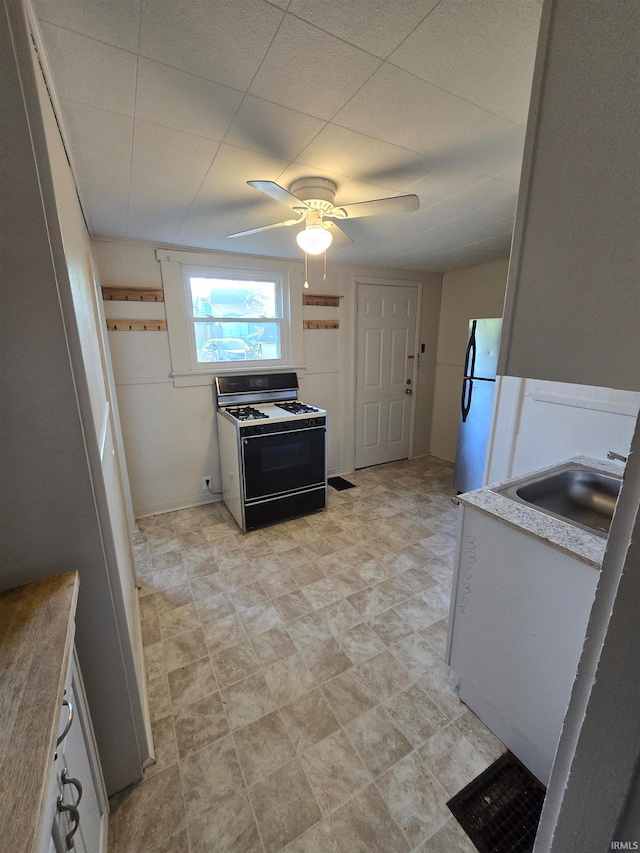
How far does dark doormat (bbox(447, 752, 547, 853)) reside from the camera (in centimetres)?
108

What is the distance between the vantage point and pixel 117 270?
2.60 m

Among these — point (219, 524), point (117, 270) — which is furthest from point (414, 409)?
point (117, 270)

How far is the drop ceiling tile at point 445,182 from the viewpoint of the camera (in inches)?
60.6

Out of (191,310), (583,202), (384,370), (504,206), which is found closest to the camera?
(583,202)

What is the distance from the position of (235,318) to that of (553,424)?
8.77ft

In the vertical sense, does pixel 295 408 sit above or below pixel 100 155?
below

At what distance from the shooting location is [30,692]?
0.66 metres

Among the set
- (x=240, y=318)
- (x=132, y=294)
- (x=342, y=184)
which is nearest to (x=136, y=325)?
(x=132, y=294)

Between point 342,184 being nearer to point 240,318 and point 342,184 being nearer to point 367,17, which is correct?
point 367,17

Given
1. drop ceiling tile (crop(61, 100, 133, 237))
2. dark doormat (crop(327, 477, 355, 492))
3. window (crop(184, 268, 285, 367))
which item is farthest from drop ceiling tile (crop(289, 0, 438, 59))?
dark doormat (crop(327, 477, 355, 492))

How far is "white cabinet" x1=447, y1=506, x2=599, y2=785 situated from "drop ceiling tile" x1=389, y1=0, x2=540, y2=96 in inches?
55.2

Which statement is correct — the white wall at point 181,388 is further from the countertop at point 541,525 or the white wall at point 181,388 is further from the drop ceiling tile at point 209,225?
the countertop at point 541,525

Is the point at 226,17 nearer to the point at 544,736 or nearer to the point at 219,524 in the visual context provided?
the point at 544,736

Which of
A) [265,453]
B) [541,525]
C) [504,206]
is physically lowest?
[265,453]
